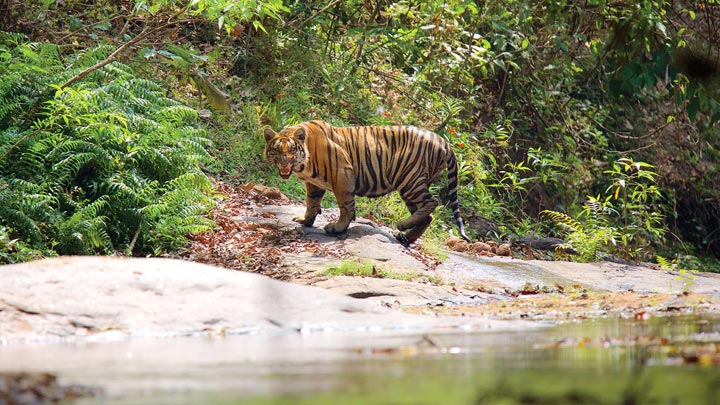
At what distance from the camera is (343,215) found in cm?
1133

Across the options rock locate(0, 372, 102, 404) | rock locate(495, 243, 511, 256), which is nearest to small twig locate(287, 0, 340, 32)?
rock locate(495, 243, 511, 256)

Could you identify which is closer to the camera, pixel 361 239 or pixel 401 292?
pixel 401 292

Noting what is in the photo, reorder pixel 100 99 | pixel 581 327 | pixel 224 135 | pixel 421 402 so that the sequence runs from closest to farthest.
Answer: pixel 421 402
pixel 581 327
pixel 100 99
pixel 224 135

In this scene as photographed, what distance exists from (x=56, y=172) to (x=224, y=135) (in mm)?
4655

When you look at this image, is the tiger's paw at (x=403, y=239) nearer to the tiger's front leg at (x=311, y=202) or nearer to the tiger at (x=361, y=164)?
the tiger at (x=361, y=164)

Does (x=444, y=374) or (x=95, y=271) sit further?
(x=95, y=271)

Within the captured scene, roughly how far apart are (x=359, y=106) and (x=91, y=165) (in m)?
6.13

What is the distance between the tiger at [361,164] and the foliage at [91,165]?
3.50 feet

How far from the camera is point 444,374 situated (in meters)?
4.09

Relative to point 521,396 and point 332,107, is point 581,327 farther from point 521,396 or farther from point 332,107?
point 332,107

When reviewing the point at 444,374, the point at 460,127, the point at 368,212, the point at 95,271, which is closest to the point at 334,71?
the point at 460,127

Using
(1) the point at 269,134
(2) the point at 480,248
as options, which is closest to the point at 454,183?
(2) the point at 480,248

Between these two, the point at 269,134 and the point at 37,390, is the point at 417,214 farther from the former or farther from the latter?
the point at 37,390

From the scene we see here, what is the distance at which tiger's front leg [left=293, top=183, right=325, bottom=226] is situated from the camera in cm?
1146
